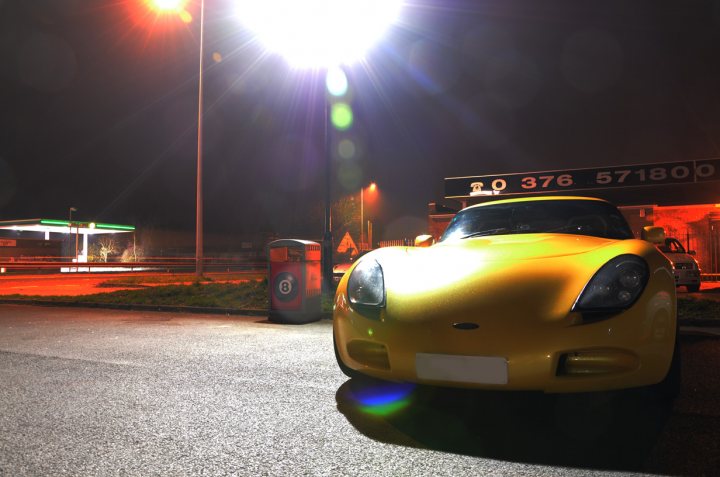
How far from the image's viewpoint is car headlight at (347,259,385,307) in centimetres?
295

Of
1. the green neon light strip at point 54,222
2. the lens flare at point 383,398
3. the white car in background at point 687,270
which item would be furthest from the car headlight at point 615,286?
the green neon light strip at point 54,222

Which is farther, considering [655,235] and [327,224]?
[327,224]

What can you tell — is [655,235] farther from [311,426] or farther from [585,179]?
[585,179]

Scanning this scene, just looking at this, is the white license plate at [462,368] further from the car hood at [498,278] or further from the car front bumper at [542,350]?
the car hood at [498,278]

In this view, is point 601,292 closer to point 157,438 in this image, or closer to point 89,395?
point 157,438

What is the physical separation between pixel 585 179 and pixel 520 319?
58.8ft

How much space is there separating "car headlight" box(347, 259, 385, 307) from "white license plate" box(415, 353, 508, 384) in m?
0.47

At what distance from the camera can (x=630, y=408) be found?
113 inches

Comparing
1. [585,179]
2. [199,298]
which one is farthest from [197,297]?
[585,179]

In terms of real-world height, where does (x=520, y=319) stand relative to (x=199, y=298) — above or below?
above

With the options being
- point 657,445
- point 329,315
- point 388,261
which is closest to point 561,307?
point 657,445

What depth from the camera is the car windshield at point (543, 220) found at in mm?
3895

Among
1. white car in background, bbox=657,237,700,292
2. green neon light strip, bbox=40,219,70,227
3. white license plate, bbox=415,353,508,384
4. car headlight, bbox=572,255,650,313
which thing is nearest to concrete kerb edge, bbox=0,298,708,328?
white license plate, bbox=415,353,508,384

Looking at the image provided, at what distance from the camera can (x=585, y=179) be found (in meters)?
18.3
